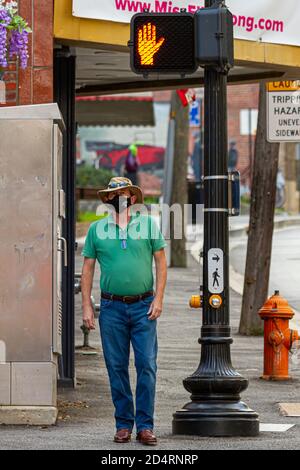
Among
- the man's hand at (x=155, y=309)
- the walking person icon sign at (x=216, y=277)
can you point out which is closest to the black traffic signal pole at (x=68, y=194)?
the walking person icon sign at (x=216, y=277)

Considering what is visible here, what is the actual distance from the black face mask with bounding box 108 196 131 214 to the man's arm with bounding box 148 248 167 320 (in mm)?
400

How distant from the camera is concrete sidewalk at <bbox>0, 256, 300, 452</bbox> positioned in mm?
9664

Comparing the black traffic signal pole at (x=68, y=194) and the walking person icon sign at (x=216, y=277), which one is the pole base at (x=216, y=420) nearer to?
the walking person icon sign at (x=216, y=277)

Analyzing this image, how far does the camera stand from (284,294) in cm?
2323

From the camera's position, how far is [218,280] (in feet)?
33.6

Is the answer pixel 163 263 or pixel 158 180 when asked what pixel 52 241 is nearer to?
pixel 163 263

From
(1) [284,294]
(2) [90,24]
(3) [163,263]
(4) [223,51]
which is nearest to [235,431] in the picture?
(3) [163,263]

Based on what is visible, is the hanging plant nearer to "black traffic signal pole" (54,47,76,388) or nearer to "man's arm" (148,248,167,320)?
"black traffic signal pole" (54,47,76,388)

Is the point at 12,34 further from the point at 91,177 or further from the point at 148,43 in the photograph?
the point at 91,177

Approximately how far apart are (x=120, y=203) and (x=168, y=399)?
11.1 feet

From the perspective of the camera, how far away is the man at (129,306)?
9.62 meters

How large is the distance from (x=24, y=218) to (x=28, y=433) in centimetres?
168

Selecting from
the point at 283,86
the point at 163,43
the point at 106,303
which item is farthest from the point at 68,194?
the point at 283,86

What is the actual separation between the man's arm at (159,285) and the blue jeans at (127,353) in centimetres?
8
